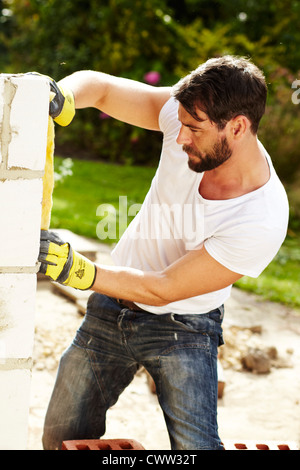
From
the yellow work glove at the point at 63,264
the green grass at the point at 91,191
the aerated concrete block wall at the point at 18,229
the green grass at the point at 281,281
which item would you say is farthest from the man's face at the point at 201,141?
the green grass at the point at 91,191

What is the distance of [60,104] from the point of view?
1.92m

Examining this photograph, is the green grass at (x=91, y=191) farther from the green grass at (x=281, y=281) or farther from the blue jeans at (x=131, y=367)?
the blue jeans at (x=131, y=367)

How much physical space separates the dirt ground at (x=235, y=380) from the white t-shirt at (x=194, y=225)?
0.76m

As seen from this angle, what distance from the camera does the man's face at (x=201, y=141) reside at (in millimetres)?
2182

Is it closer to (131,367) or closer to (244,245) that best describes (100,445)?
(131,367)

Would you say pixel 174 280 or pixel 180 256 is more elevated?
pixel 180 256

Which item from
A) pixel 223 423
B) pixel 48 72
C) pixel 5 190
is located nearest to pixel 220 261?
pixel 5 190

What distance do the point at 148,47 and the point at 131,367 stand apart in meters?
7.04

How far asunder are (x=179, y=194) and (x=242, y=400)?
1710mm

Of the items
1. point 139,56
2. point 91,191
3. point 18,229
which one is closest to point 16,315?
point 18,229

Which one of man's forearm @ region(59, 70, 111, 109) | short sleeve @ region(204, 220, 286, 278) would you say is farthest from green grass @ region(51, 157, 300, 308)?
short sleeve @ region(204, 220, 286, 278)

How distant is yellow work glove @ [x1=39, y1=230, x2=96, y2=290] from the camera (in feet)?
6.04

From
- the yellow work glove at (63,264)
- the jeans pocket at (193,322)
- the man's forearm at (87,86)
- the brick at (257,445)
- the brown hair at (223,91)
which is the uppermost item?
the man's forearm at (87,86)

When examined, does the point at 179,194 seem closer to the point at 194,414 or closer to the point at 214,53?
the point at 194,414
